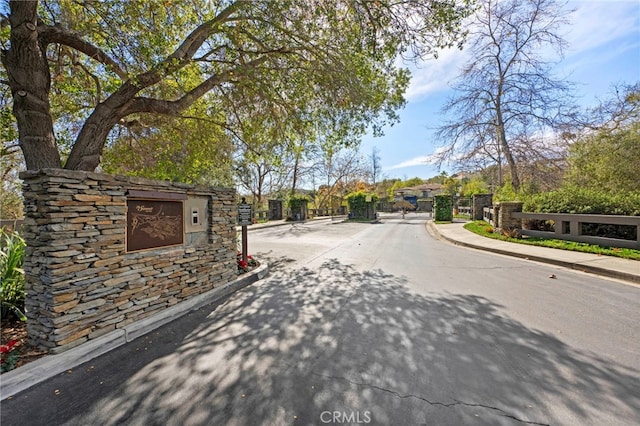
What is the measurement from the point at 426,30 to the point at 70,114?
31.8 ft

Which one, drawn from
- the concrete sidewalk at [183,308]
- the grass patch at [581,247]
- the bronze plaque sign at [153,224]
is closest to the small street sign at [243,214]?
the concrete sidewalk at [183,308]

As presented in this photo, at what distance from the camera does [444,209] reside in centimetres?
2172

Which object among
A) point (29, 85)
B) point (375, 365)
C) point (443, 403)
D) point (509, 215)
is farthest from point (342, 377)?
point (509, 215)

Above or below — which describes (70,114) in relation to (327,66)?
below

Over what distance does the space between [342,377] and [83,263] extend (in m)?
3.16

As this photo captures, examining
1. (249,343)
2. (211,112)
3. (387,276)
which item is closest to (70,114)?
(211,112)

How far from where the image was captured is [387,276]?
20.2ft

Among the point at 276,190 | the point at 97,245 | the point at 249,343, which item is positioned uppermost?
the point at 276,190

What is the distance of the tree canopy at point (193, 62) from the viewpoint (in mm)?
4355

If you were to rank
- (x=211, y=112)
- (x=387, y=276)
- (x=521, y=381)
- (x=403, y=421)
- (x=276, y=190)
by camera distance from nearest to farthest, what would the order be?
(x=403, y=421) < (x=521, y=381) < (x=387, y=276) < (x=211, y=112) < (x=276, y=190)

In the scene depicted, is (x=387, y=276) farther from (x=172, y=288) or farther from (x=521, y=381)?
(x=172, y=288)

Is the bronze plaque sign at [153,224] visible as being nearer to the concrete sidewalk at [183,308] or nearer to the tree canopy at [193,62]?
the concrete sidewalk at [183,308]

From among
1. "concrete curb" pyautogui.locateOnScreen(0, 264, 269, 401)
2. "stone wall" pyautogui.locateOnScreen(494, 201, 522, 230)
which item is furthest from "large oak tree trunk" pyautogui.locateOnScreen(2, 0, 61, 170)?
"stone wall" pyautogui.locateOnScreen(494, 201, 522, 230)

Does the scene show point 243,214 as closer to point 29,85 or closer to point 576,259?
point 29,85
